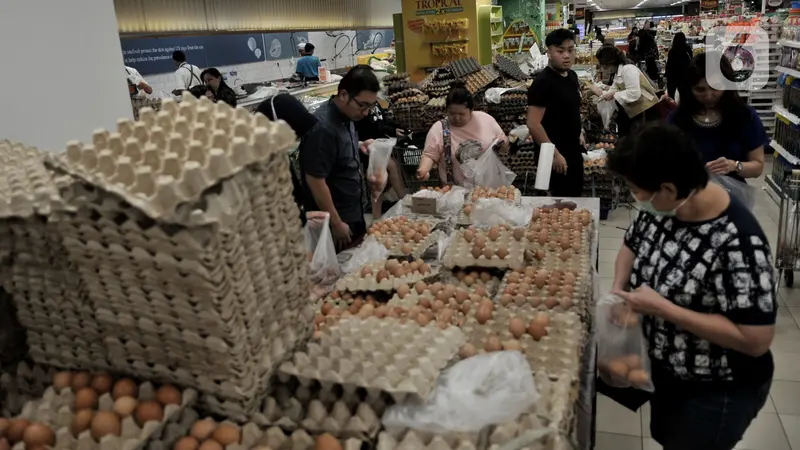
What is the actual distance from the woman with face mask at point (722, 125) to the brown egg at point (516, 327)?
5.69ft

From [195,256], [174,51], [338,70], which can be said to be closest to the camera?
[195,256]

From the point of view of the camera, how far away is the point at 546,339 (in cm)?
194

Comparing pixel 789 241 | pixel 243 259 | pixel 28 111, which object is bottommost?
pixel 789 241

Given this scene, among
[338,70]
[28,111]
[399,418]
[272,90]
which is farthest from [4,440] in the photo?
[338,70]

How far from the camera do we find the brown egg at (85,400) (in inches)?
56.9

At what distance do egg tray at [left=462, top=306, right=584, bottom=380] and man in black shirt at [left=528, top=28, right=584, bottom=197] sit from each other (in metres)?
2.67

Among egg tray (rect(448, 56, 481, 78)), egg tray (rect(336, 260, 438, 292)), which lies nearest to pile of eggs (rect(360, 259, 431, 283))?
egg tray (rect(336, 260, 438, 292))

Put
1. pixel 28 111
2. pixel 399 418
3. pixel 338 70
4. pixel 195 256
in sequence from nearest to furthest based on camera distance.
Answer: pixel 195 256, pixel 399 418, pixel 28 111, pixel 338 70

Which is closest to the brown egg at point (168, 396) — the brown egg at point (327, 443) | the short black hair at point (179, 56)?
the brown egg at point (327, 443)

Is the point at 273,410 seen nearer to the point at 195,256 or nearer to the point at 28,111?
the point at 195,256

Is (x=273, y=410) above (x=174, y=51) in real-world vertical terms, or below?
below

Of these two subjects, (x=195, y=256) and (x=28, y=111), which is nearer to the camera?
(x=195, y=256)

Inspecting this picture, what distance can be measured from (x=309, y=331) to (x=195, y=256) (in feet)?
1.93

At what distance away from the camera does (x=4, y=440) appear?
1350 mm
